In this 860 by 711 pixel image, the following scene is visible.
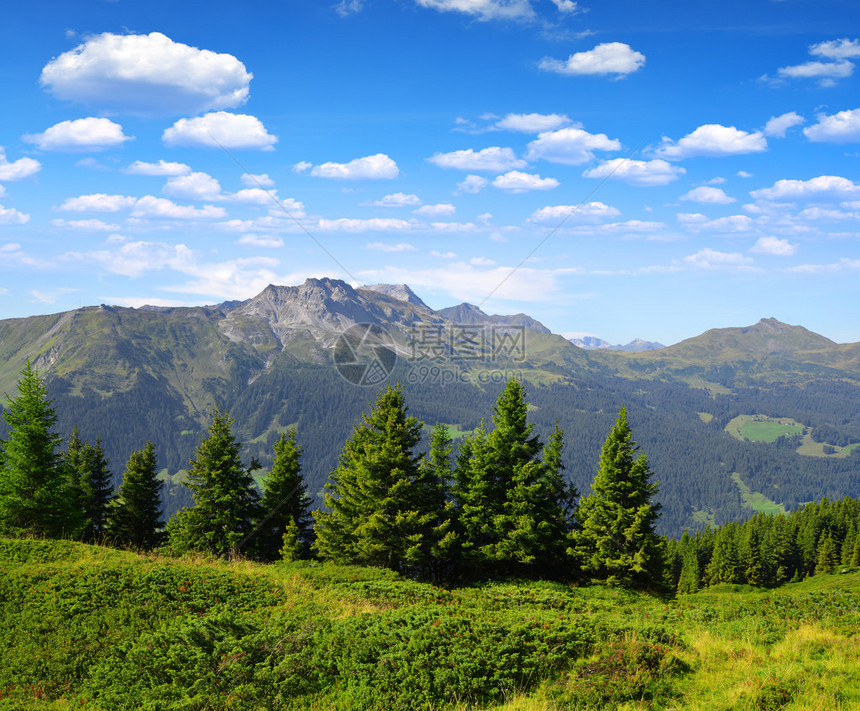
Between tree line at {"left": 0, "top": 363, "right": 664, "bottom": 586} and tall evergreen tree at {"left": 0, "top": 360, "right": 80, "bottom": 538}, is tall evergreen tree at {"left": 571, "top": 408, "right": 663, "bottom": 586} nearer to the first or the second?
tree line at {"left": 0, "top": 363, "right": 664, "bottom": 586}

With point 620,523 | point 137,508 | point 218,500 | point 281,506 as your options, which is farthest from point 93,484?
point 620,523

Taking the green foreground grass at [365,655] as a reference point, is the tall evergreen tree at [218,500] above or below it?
below

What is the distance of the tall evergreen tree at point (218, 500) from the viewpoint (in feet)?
130

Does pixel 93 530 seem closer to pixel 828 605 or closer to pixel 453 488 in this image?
pixel 453 488

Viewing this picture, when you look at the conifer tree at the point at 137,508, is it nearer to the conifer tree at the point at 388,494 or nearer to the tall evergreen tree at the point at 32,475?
the tall evergreen tree at the point at 32,475

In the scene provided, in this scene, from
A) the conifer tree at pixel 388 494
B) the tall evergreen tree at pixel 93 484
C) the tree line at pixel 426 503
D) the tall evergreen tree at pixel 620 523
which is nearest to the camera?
the conifer tree at pixel 388 494

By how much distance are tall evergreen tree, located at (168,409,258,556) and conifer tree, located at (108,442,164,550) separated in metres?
10.5

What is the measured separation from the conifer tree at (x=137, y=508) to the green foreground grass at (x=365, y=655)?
37.8 meters

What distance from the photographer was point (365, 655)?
10695 mm

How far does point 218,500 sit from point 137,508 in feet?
54.2

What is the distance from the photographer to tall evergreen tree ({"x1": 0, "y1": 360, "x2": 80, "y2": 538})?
1404 inches


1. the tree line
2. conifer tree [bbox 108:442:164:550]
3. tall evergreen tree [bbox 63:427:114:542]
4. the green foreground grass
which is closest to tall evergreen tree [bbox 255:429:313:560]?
the tree line

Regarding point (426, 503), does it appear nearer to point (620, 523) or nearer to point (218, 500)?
point (620, 523)

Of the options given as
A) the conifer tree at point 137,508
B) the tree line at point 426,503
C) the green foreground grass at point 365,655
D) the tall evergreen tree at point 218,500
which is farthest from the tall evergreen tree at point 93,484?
the green foreground grass at point 365,655
